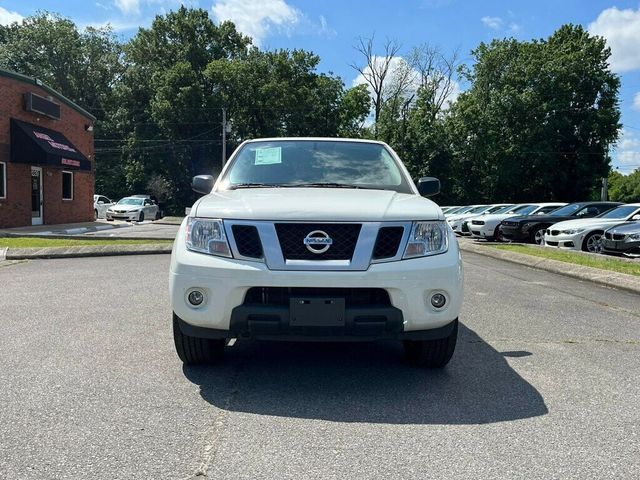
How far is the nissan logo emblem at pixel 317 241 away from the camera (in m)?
3.51

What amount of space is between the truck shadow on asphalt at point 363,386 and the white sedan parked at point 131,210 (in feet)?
87.3

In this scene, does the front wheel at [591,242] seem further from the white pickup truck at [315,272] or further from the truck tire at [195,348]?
Result: the truck tire at [195,348]

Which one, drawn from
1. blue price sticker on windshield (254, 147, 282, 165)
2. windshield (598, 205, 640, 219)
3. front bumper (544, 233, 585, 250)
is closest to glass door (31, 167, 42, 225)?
front bumper (544, 233, 585, 250)

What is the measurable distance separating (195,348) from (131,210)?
27.3 metres

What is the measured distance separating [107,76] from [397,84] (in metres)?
28.4

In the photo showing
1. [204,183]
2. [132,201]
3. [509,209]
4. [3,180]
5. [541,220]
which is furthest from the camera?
[132,201]

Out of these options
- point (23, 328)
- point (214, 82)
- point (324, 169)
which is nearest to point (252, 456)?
point (324, 169)

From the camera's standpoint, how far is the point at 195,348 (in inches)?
155

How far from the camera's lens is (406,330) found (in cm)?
359

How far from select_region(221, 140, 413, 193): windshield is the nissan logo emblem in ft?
3.62

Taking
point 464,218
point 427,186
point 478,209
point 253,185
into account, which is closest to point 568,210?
point 464,218

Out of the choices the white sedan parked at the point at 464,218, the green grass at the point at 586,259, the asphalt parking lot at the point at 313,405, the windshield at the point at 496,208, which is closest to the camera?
the asphalt parking lot at the point at 313,405

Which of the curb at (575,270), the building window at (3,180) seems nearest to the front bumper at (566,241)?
the curb at (575,270)

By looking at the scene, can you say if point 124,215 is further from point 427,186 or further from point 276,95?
point 427,186
